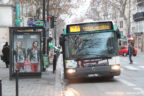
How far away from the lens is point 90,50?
15977 millimetres

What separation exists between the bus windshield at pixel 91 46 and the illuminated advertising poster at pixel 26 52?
1880mm

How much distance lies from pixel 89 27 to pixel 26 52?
3261 millimetres

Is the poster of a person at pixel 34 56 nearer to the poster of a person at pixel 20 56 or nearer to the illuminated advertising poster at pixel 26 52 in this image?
the illuminated advertising poster at pixel 26 52

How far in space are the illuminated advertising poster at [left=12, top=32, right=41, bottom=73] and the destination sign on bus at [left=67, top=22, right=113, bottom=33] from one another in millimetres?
1882

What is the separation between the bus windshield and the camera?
15.9 m

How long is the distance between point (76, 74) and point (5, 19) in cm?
3537

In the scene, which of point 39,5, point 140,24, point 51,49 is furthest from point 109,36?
point 140,24

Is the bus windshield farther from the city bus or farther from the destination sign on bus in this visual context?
the destination sign on bus

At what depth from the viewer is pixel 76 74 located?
15.9 m

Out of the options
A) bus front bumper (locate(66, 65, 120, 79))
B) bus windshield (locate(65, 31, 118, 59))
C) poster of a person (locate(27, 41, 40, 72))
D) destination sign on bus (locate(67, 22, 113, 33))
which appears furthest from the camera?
poster of a person (locate(27, 41, 40, 72))

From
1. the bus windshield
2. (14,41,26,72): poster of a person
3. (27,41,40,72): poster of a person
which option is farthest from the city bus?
(14,41,26,72): poster of a person

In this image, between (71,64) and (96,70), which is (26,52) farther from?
(96,70)

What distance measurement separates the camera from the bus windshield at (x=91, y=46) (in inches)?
628

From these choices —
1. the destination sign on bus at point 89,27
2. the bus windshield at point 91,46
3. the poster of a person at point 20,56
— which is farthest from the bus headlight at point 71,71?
the poster of a person at point 20,56
